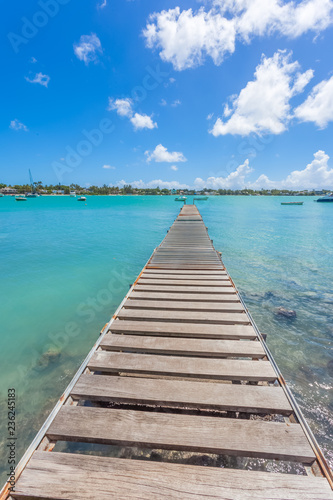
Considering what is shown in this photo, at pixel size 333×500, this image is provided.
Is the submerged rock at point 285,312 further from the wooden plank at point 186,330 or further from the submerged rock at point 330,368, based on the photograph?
the wooden plank at point 186,330

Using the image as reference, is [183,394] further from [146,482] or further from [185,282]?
[185,282]

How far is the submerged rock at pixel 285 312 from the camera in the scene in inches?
294

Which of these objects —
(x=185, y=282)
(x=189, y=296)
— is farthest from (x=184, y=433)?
(x=185, y=282)

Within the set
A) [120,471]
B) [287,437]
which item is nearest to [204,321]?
[287,437]

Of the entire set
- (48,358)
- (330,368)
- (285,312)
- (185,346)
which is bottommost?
(48,358)

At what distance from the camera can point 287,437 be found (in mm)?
2207

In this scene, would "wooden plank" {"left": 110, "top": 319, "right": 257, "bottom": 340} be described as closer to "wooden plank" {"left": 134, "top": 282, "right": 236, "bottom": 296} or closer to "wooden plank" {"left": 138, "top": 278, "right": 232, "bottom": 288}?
"wooden plank" {"left": 134, "top": 282, "right": 236, "bottom": 296}

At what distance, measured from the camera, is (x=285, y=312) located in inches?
299

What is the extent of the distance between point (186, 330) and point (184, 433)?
73.2 inches

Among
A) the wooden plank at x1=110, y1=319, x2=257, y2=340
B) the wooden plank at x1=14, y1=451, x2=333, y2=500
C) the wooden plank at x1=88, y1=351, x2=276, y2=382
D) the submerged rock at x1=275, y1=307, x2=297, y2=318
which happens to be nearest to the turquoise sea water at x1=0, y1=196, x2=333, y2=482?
the submerged rock at x1=275, y1=307, x2=297, y2=318

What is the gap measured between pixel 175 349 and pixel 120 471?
1754 mm

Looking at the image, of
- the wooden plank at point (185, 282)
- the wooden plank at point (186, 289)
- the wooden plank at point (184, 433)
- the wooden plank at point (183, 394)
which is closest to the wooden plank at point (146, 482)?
the wooden plank at point (184, 433)

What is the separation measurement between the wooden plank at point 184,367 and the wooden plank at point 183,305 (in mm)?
1536

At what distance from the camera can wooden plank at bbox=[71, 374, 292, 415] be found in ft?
8.40
